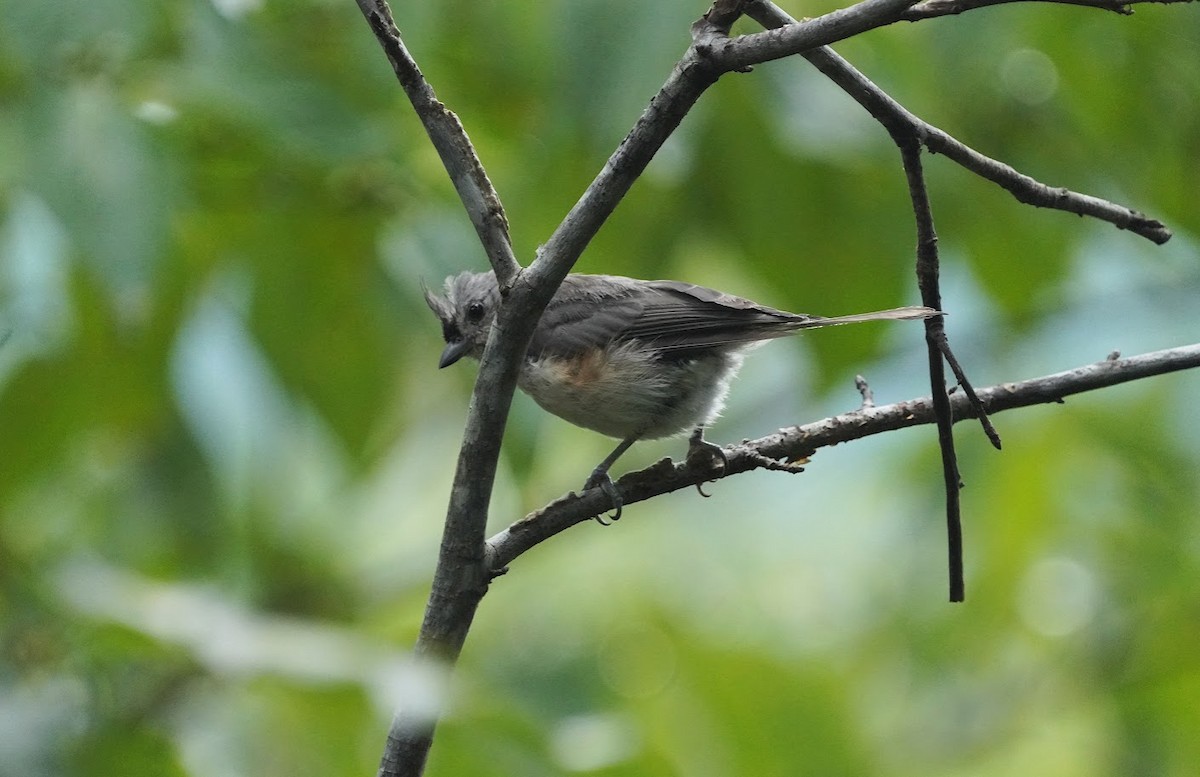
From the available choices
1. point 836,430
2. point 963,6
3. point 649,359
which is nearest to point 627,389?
point 649,359

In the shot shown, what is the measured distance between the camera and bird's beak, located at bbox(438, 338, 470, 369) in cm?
377

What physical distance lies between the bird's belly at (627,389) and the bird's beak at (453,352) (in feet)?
1.57

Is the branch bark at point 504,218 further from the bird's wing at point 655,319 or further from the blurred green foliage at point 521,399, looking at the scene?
the bird's wing at point 655,319

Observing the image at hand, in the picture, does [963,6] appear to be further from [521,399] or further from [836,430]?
[521,399]

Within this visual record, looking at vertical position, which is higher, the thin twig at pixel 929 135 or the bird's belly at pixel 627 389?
the thin twig at pixel 929 135

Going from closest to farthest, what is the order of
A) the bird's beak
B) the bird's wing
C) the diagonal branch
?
the diagonal branch < the bird's wing < the bird's beak

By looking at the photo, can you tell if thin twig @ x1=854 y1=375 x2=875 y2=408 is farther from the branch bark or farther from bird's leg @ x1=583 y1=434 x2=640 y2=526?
bird's leg @ x1=583 y1=434 x2=640 y2=526

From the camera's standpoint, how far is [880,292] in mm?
3402

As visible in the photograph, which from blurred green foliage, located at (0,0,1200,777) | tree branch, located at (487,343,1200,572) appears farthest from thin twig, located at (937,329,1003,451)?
blurred green foliage, located at (0,0,1200,777)

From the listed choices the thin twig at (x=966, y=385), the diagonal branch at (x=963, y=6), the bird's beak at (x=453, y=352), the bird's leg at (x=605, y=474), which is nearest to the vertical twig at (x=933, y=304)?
the thin twig at (x=966, y=385)

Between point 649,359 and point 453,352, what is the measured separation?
790mm

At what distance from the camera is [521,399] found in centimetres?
331

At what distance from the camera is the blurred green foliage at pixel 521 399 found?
2611 millimetres

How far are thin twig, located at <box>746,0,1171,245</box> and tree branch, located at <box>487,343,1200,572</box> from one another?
0.80ft
